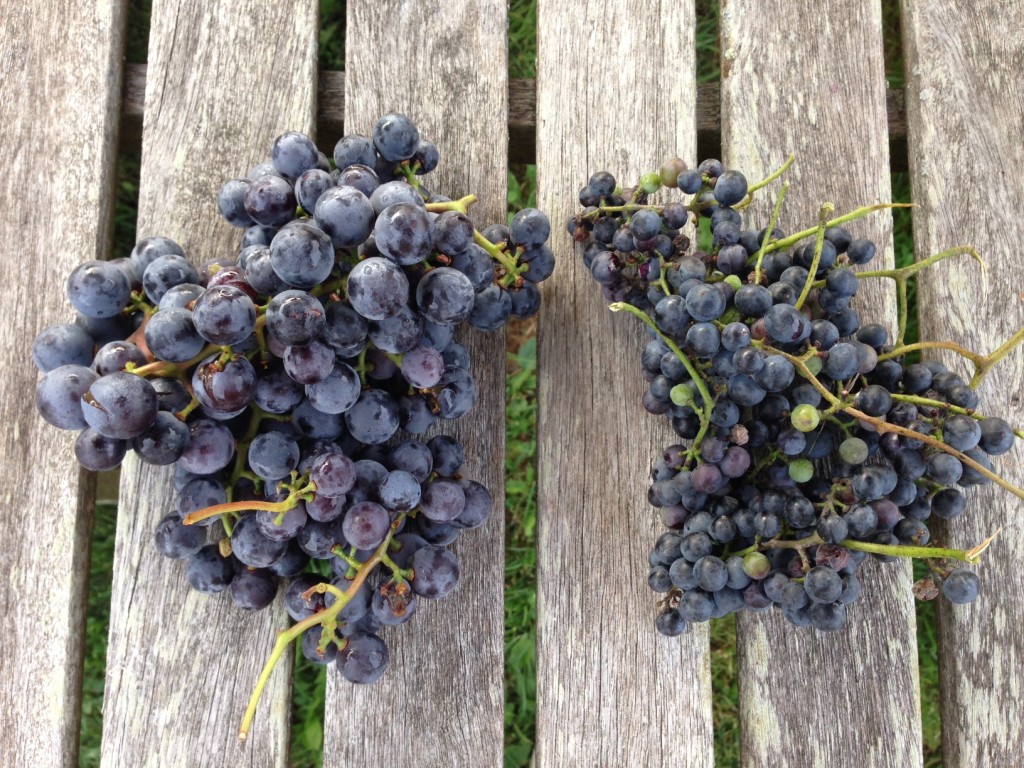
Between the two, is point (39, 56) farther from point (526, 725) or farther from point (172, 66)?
point (526, 725)

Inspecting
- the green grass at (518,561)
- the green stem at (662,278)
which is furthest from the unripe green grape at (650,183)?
the green grass at (518,561)

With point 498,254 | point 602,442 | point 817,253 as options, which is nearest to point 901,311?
point 817,253

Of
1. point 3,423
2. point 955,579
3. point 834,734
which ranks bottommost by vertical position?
point 834,734

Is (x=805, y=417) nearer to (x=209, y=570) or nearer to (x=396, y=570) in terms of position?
(x=396, y=570)

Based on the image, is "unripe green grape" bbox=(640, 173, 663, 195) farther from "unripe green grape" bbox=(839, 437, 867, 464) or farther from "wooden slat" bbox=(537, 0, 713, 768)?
"unripe green grape" bbox=(839, 437, 867, 464)

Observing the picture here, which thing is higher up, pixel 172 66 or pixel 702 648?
pixel 172 66

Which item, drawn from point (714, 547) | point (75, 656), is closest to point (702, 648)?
point (714, 547)

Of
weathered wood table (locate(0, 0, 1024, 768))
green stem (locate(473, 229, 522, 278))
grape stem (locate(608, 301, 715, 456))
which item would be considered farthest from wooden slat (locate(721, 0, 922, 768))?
green stem (locate(473, 229, 522, 278))
